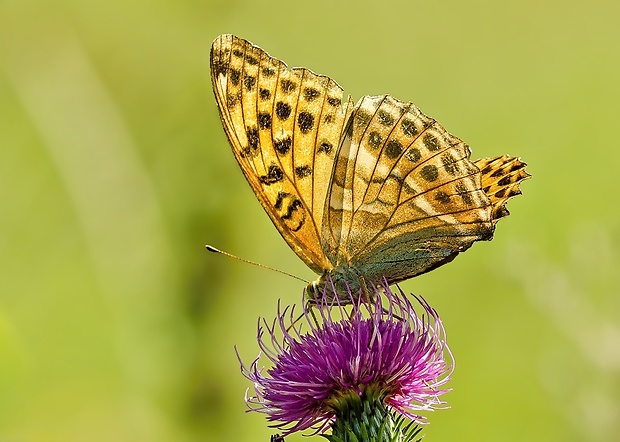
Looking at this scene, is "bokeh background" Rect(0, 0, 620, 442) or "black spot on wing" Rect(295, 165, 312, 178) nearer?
"black spot on wing" Rect(295, 165, 312, 178)

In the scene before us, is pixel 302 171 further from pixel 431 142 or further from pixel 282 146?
pixel 431 142

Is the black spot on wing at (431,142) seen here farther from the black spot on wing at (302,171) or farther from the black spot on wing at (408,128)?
the black spot on wing at (302,171)

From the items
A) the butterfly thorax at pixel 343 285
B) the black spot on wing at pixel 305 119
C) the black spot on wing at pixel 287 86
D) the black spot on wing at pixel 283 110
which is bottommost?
the butterfly thorax at pixel 343 285

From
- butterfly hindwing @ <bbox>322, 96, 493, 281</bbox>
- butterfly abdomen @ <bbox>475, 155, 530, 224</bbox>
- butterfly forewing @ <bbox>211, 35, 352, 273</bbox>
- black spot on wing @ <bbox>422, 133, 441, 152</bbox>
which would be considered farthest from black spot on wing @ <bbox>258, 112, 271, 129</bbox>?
butterfly abdomen @ <bbox>475, 155, 530, 224</bbox>

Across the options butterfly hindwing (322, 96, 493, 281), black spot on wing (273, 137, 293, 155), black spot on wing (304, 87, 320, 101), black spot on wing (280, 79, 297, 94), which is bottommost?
butterfly hindwing (322, 96, 493, 281)

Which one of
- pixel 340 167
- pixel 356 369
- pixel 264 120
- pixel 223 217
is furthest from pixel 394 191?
pixel 223 217

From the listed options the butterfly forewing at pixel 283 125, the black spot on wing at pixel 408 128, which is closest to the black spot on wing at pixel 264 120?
the butterfly forewing at pixel 283 125

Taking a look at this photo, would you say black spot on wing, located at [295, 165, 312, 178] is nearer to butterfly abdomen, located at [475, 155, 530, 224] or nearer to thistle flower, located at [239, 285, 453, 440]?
thistle flower, located at [239, 285, 453, 440]

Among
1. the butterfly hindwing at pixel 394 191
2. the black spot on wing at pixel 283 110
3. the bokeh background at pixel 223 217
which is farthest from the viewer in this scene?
the bokeh background at pixel 223 217
